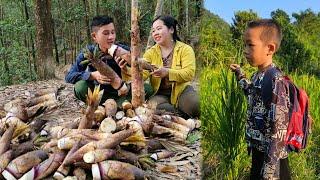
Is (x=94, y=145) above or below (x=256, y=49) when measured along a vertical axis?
below

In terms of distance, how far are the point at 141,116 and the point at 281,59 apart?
802mm

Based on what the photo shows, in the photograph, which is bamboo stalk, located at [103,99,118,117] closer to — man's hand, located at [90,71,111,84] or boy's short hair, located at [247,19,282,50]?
man's hand, located at [90,71,111,84]

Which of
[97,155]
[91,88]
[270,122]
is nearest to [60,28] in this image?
[91,88]

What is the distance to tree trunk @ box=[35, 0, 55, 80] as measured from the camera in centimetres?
292

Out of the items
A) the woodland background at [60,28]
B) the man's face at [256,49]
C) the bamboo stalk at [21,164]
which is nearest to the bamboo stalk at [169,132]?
the bamboo stalk at [21,164]

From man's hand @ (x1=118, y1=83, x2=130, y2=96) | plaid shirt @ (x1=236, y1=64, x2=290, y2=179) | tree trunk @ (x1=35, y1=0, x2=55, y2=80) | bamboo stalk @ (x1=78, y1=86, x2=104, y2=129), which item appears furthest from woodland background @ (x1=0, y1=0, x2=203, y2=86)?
plaid shirt @ (x1=236, y1=64, x2=290, y2=179)

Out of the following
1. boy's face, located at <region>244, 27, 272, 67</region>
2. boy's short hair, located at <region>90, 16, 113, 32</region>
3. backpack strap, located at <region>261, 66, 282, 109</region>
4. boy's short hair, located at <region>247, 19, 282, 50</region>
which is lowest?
backpack strap, located at <region>261, 66, 282, 109</region>

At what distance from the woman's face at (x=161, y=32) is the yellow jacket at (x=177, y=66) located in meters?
0.05

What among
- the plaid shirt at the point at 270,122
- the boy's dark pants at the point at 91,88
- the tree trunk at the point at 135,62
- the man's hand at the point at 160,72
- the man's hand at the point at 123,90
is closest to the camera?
the plaid shirt at the point at 270,122

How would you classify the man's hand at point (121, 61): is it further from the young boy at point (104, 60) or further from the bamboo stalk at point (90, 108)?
the bamboo stalk at point (90, 108)

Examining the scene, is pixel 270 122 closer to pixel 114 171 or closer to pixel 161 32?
pixel 114 171

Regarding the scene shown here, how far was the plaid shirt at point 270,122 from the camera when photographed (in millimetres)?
1151

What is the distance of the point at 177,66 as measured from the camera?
214 centimetres

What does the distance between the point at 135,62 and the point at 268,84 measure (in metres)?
0.76
